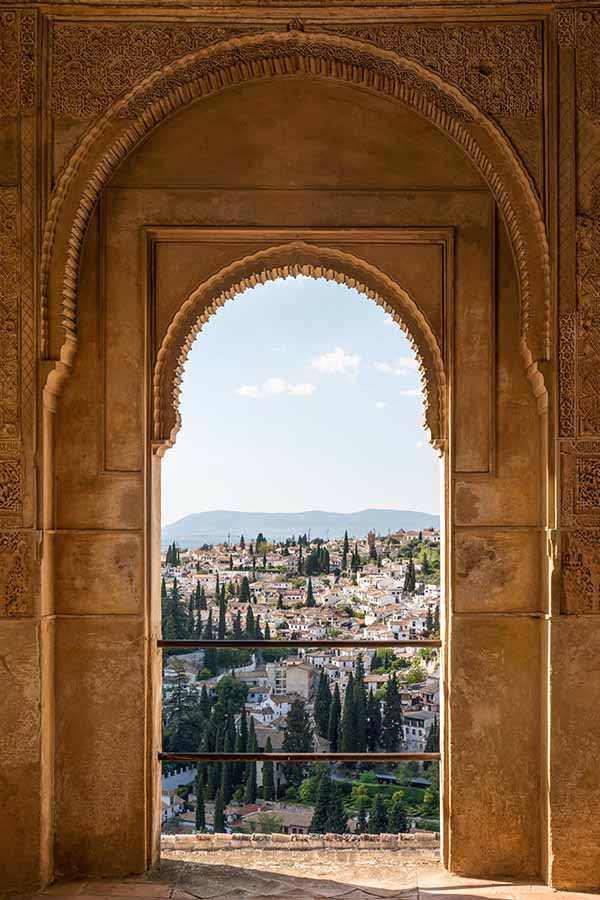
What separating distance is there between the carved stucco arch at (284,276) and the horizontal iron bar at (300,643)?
103 cm

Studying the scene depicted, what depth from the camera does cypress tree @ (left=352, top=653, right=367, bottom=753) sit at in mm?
4809

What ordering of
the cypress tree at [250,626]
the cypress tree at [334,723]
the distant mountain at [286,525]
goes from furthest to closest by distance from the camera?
the distant mountain at [286,525] < the cypress tree at [250,626] < the cypress tree at [334,723]

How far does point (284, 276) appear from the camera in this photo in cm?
463

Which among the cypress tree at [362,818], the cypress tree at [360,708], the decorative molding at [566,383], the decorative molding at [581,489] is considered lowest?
the cypress tree at [362,818]

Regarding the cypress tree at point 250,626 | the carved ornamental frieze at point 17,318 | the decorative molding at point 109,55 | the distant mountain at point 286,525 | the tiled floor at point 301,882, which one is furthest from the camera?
the distant mountain at point 286,525

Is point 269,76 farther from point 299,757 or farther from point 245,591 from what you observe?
point 299,757

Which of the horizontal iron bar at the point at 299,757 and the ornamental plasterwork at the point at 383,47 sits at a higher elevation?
the ornamental plasterwork at the point at 383,47

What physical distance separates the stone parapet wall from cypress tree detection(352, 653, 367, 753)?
479 millimetres

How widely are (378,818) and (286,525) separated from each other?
5.97 feet

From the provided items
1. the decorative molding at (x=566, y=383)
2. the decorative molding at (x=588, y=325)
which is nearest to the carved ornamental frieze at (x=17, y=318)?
the decorative molding at (x=566, y=383)

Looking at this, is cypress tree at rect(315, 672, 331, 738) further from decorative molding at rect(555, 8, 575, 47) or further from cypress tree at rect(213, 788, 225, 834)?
decorative molding at rect(555, 8, 575, 47)

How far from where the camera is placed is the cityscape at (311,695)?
15.7 ft

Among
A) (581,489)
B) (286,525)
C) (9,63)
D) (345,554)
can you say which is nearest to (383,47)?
(9,63)

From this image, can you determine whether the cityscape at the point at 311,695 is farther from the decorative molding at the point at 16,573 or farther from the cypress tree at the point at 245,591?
the decorative molding at the point at 16,573
